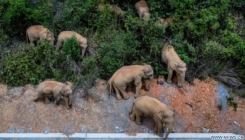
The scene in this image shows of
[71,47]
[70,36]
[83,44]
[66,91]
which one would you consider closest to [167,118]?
[66,91]

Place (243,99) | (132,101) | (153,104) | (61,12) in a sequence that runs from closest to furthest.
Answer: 1. (153,104)
2. (132,101)
3. (243,99)
4. (61,12)

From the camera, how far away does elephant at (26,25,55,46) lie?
10.8m

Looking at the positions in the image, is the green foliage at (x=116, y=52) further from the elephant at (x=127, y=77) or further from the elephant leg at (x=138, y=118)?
the elephant leg at (x=138, y=118)

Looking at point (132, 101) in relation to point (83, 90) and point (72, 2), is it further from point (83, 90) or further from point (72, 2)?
point (72, 2)

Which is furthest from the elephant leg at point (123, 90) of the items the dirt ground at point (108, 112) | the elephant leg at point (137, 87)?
the elephant leg at point (137, 87)

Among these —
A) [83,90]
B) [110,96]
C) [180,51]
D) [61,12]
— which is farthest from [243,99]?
[61,12]

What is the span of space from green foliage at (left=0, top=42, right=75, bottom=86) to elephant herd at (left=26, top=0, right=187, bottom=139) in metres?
0.55

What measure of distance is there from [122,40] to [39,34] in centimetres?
275

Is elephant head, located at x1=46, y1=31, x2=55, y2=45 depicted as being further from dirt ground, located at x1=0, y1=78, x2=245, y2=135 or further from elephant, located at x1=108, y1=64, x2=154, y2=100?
elephant, located at x1=108, y1=64, x2=154, y2=100

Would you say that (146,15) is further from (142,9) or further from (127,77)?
(127,77)

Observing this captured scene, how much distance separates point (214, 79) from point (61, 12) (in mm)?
5857

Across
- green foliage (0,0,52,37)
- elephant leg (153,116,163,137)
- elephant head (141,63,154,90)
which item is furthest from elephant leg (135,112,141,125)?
green foliage (0,0,52,37)

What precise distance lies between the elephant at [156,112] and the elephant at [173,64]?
1.66 metres

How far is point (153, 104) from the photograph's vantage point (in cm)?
853
